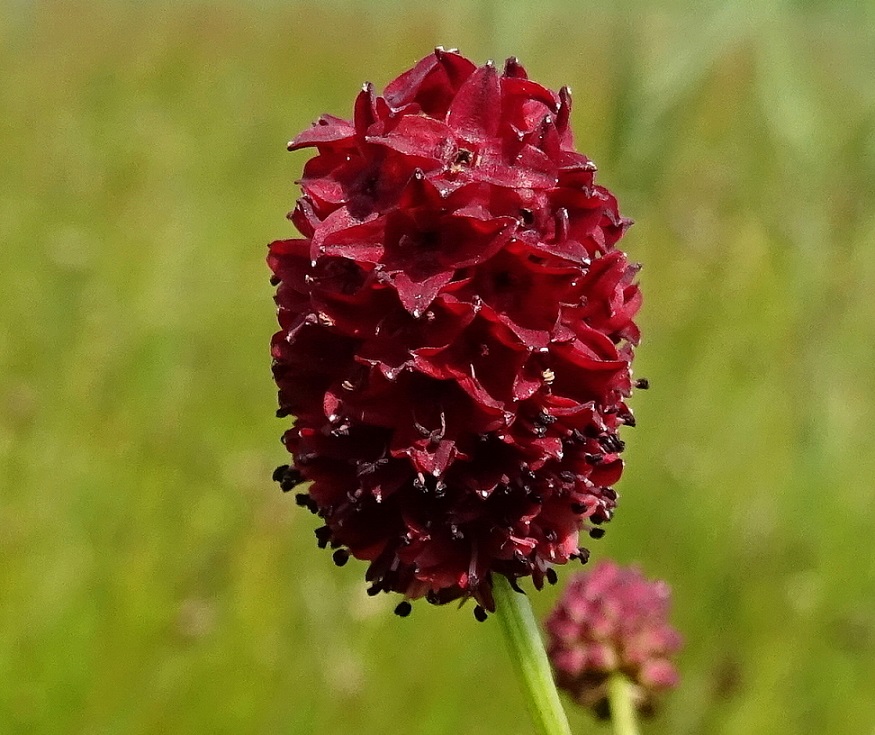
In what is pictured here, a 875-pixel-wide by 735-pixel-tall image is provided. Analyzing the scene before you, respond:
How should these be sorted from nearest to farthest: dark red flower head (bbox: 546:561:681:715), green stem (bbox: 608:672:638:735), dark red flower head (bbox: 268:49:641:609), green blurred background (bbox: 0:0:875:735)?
dark red flower head (bbox: 268:49:641:609), green stem (bbox: 608:672:638:735), dark red flower head (bbox: 546:561:681:715), green blurred background (bbox: 0:0:875:735)

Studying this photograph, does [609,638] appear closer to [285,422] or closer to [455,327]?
[455,327]

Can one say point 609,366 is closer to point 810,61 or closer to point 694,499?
point 694,499

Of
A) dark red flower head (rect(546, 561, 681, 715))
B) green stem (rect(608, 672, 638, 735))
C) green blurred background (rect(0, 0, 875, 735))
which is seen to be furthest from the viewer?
green blurred background (rect(0, 0, 875, 735))

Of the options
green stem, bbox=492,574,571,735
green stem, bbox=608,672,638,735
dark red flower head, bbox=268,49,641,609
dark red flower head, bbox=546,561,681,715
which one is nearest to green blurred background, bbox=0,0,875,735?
dark red flower head, bbox=546,561,681,715

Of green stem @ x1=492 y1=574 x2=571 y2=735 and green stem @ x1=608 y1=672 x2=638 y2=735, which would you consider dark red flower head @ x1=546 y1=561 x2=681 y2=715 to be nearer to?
green stem @ x1=608 y1=672 x2=638 y2=735

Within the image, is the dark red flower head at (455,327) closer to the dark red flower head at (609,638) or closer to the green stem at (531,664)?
the green stem at (531,664)

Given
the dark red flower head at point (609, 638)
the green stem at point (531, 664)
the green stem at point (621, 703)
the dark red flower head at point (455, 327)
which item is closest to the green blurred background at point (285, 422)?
the dark red flower head at point (609, 638)

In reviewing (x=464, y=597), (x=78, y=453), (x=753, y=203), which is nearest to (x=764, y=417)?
(x=753, y=203)
